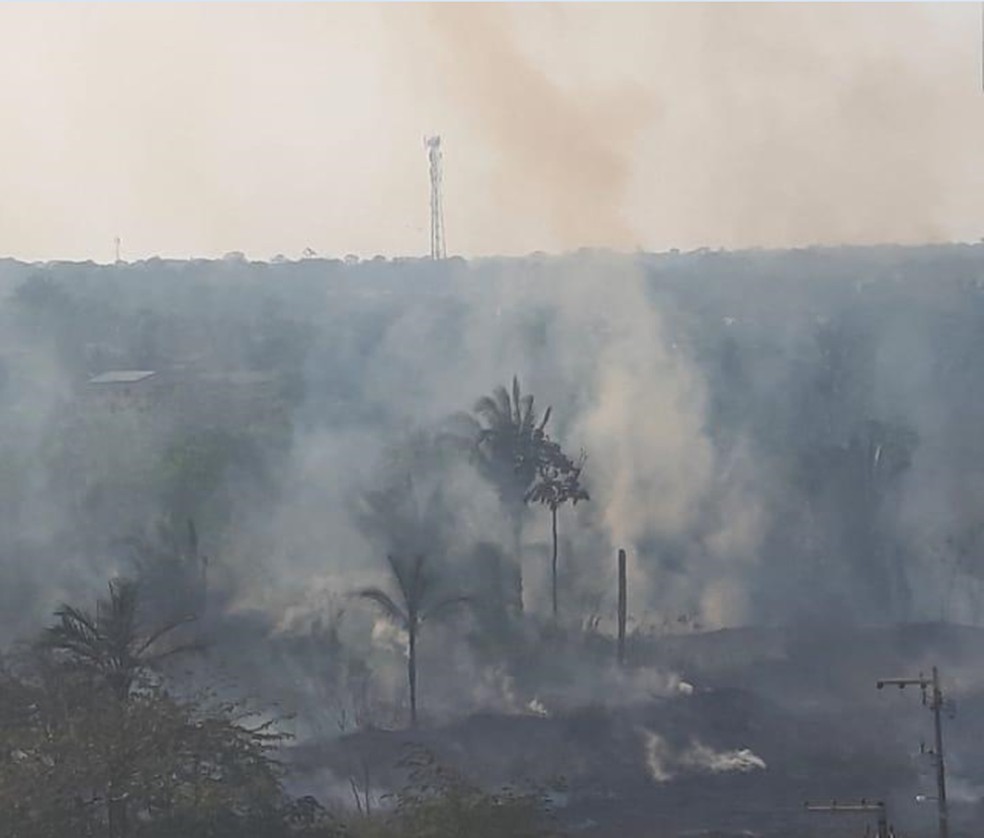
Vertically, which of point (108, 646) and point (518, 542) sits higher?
point (518, 542)

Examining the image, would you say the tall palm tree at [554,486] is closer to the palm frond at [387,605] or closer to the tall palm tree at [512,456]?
the tall palm tree at [512,456]

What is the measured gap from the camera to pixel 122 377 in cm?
6769

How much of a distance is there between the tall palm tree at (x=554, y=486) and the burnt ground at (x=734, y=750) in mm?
5352

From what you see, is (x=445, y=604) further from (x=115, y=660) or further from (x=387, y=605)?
(x=115, y=660)

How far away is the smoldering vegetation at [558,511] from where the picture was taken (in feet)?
140

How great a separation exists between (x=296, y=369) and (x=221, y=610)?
19.4m

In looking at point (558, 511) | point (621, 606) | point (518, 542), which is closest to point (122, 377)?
point (558, 511)

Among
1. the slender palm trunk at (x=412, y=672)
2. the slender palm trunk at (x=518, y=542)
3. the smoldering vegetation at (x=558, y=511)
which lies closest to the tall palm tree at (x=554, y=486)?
the slender palm trunk at (x=518, y=542)

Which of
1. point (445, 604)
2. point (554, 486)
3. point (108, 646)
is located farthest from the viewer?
point (554, 486)

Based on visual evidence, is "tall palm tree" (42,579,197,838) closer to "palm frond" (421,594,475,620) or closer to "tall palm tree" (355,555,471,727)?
"tall palm tree" (355,555,471,727)

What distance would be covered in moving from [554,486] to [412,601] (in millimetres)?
9150

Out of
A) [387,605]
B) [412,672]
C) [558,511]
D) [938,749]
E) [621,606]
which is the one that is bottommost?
[412,672]

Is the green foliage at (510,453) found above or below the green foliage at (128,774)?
above

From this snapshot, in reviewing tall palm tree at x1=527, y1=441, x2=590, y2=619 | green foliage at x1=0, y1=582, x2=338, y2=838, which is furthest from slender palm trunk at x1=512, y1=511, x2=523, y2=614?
green foliage at x1=0, y1=582, x2=338, y2=838
